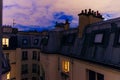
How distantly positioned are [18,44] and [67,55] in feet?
74.5

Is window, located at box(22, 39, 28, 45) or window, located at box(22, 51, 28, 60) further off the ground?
window, located at box(22, 39, 28, 45)

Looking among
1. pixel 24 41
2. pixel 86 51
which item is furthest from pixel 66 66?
pixel 24 41

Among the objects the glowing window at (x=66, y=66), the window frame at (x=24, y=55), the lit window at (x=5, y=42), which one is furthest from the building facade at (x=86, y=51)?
the window frame at (x=24, y=55)

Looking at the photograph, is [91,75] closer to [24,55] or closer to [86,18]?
[86,18]

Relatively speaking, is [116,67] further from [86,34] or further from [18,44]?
[18,44]

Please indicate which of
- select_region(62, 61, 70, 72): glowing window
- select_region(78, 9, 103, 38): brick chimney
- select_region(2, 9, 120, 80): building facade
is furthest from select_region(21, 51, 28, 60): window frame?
select_region(78, 9, 103, 38): brick chimney

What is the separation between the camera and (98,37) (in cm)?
1541

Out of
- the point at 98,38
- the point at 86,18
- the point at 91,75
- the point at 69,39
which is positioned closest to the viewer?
the point at 98,38

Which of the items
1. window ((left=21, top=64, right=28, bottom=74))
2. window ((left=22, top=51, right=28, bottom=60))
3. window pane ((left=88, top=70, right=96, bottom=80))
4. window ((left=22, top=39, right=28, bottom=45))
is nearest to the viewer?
window pane ((left=88, top=70, right=96, bottom=80))

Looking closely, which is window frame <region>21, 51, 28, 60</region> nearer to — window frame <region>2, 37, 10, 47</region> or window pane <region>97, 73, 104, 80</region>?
window frame <region>2, 37, 10, 47</region>

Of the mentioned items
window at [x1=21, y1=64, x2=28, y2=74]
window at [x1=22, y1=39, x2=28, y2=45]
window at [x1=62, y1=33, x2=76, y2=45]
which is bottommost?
Answer: window at [x1=21, y1=64, x2=28, y2=74]

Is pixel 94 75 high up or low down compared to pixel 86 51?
down

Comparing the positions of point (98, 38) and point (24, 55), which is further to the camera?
point (24, 55)

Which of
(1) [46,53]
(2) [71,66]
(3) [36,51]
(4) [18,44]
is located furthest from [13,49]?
(2) [71,66]
